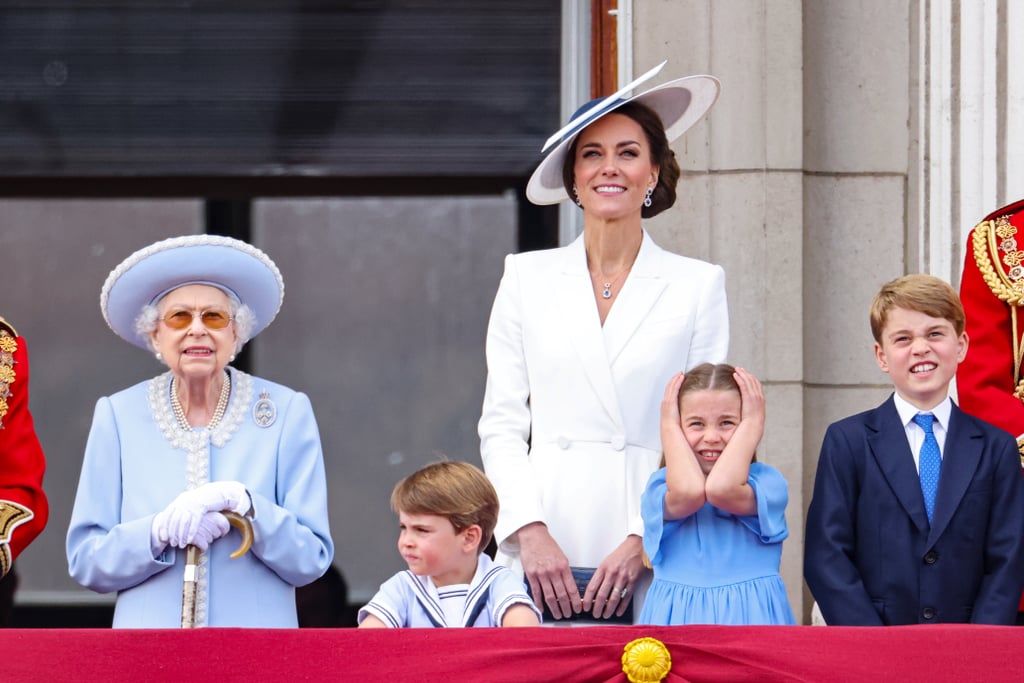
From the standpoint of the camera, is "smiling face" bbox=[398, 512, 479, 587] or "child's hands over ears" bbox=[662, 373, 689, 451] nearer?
"smiling face" bbox=[398, 512, 479, 587]

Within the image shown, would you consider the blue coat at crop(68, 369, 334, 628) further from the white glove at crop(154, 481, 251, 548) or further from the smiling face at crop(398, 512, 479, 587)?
the smiling face at crop(398, 512, 479, 587)

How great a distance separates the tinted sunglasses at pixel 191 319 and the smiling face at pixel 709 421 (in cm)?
99

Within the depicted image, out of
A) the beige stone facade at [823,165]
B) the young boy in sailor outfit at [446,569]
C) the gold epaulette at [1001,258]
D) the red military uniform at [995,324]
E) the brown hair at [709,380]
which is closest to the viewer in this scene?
the young boy in sailor outfit at [446,569]

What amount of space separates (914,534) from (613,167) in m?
1.04

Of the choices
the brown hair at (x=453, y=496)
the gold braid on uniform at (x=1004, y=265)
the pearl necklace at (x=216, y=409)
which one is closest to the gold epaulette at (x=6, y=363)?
the pearl necklace at (x=216, y=409)

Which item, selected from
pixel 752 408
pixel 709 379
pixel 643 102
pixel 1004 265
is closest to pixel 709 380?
pixel 709 379

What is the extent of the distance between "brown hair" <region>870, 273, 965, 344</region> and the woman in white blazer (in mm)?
380

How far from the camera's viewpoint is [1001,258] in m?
4.25

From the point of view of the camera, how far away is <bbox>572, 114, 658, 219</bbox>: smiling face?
4086mm

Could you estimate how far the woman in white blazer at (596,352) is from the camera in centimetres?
392

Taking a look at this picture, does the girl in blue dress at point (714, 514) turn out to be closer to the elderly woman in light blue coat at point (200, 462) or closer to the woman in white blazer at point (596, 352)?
the woman in white blazer at point (596, 352)

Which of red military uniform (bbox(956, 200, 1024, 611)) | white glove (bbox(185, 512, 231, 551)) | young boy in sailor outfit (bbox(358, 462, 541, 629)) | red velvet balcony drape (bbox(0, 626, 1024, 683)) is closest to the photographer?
red velvet balcony drape (bbox(0, 626, 1024, 683))

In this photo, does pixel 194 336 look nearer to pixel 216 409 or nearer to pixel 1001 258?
pixel 216 409

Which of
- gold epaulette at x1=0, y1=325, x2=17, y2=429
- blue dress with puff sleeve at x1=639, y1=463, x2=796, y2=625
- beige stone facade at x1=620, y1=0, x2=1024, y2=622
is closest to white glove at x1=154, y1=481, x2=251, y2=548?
gold epaulette at x1=0, y1=325, x2=17, y2=429
